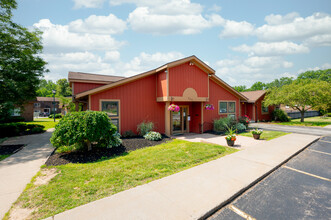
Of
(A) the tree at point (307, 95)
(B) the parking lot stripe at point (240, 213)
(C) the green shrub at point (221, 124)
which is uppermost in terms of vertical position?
(A) the tree at point (307, 95)

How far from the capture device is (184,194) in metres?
3.68

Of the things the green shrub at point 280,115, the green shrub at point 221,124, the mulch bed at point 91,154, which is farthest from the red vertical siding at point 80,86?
the green shrub at point 280,115

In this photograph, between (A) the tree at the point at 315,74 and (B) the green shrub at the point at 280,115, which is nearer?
(B) the green shrub at the point at 280,115

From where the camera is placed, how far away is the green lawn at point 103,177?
3.46 m

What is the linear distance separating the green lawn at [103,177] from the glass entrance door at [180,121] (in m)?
5.11

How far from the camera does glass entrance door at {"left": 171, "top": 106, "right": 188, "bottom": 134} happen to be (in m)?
12.3

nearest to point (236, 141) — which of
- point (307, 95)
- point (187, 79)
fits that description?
point (187, 79)

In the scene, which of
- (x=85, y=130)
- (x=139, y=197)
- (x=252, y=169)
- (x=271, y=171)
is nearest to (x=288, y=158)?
(x=271, y=171)

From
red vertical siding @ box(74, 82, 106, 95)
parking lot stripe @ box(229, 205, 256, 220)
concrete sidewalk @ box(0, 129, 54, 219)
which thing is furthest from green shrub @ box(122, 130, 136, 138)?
parking lot stripe @ box(229, 205, 256, 220)

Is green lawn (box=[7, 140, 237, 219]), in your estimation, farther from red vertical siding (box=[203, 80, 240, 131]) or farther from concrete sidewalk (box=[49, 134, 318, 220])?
red vertical siding (box=[203, 80, 240, 131])

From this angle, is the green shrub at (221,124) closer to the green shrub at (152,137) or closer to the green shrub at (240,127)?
the green shrub at (240,127)

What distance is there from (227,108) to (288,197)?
452 inches

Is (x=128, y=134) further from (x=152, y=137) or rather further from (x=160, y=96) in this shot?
(x=160, y=96)

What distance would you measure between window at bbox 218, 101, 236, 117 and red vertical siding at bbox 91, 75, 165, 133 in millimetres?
5747
